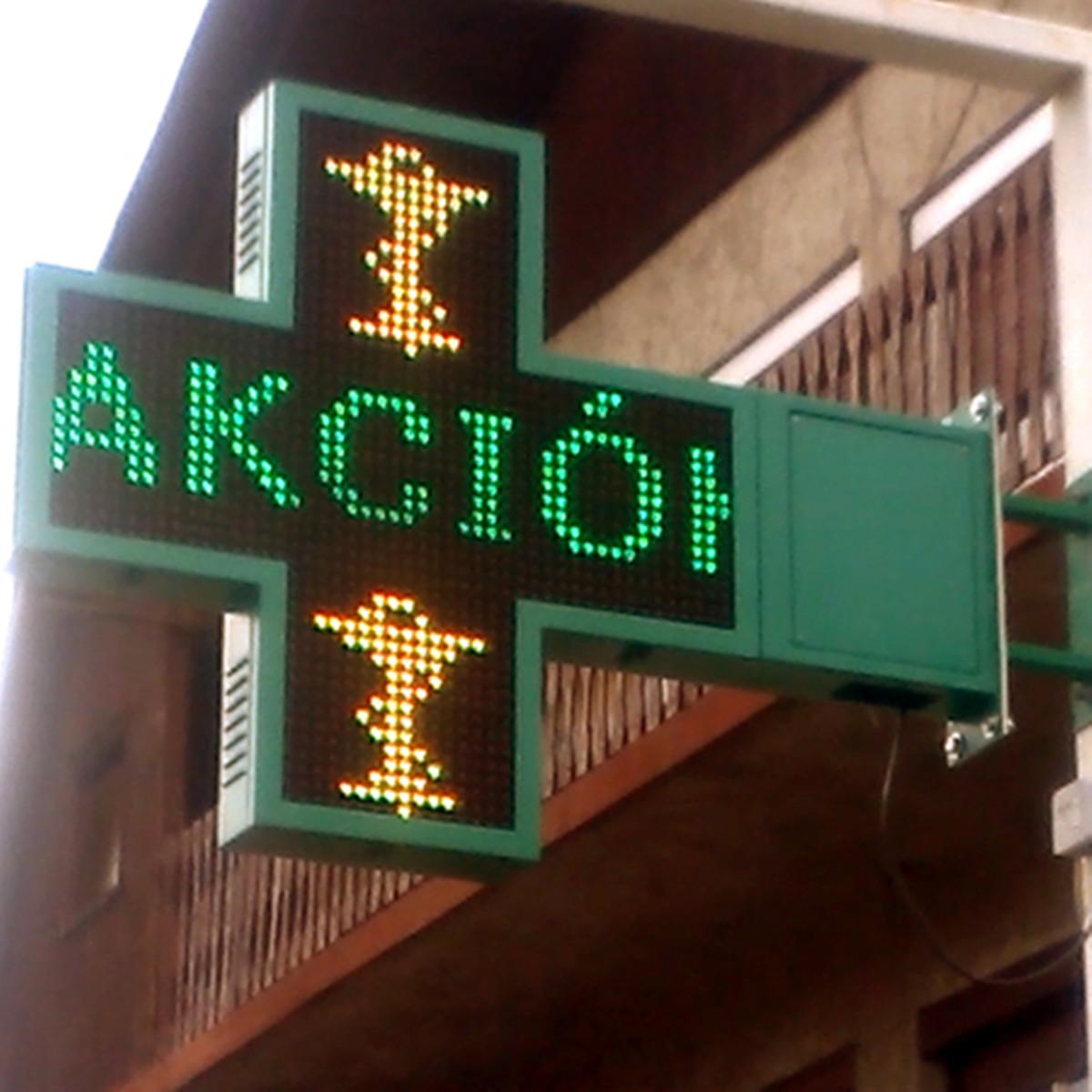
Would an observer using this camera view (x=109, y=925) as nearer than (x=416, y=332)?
No

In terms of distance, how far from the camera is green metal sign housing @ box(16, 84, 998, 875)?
7902 mm

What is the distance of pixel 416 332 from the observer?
27.5ft

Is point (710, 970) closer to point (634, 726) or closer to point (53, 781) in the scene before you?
point (634, 726)

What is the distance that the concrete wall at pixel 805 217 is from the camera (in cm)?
1533

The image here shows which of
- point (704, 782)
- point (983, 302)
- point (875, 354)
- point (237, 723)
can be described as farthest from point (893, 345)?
point (237, 723)

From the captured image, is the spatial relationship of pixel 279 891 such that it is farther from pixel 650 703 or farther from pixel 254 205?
pixel 254 205

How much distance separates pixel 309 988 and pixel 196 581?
7263 mm

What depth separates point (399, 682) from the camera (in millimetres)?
7930

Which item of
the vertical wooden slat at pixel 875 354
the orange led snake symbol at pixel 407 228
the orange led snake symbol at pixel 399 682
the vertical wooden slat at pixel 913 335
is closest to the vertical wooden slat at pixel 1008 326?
the vertical wooden slat at pixel 913 335

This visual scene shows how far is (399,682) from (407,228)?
1.16 m

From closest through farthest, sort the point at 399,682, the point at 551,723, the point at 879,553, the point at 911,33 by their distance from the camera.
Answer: the point at 399,682, the point at 879,553, the point at 911,33, the point at 551,723

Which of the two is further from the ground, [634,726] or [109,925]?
[109,925]

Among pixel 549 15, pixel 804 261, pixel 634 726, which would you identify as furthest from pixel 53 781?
pixel 634 726

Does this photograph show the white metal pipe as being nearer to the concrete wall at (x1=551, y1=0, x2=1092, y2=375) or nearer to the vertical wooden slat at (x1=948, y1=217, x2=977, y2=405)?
the vertical wooden slat at (x1=948, y1=217, x2=977, y2=405)
